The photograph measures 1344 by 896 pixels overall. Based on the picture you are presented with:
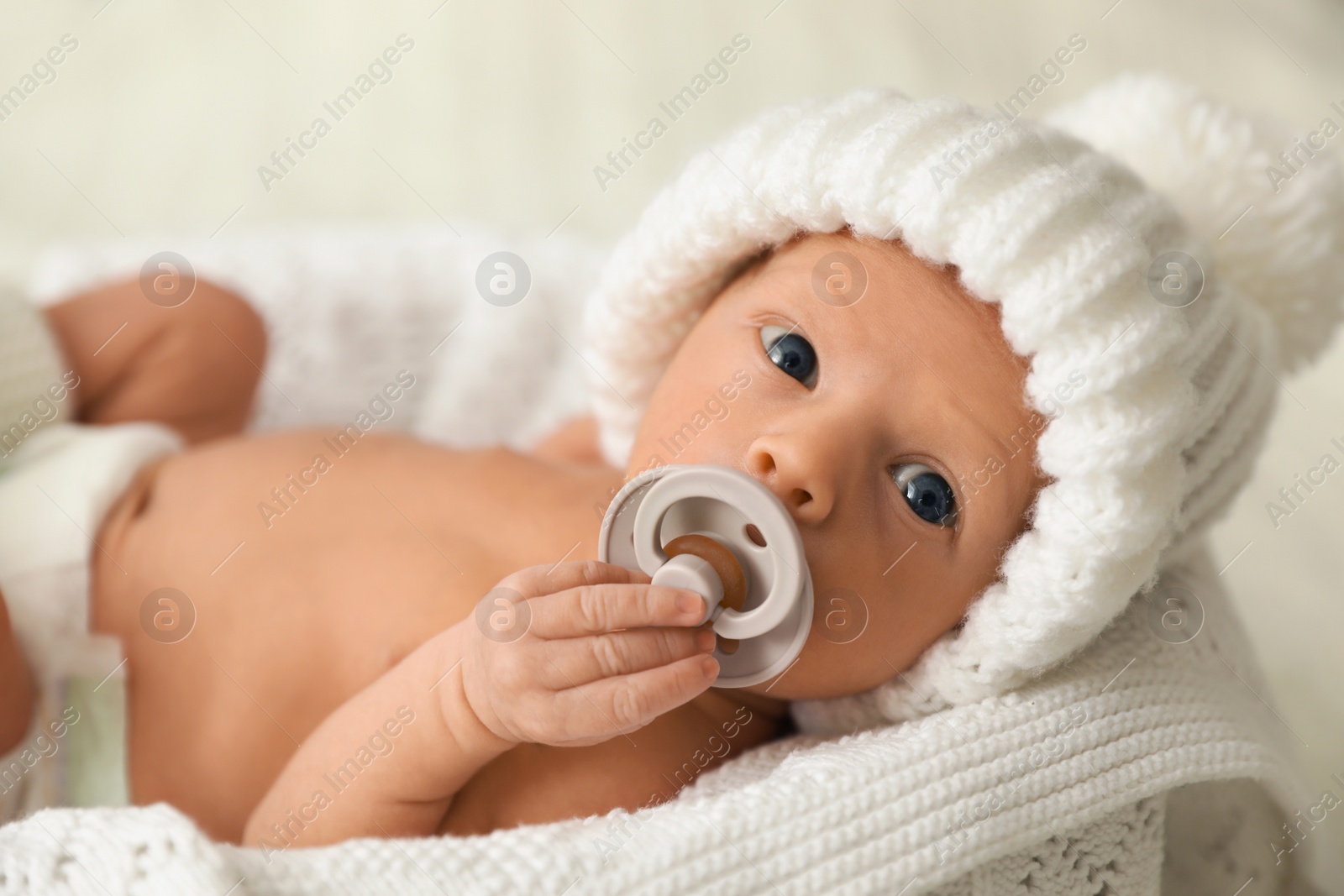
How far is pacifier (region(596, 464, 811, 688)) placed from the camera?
34.8 inches

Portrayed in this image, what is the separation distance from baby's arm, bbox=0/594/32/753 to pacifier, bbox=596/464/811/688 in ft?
2.11

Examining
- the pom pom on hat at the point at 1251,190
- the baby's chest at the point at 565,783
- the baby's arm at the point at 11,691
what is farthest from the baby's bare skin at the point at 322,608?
the pom pom on hat at the point at 1251,190

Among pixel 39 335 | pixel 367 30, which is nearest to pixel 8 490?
pixel 39 335

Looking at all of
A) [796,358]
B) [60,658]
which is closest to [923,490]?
[796,358]

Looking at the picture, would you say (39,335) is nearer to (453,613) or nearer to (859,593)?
(453,613)

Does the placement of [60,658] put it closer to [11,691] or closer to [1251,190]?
[11,691]

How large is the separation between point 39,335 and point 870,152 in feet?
3.66

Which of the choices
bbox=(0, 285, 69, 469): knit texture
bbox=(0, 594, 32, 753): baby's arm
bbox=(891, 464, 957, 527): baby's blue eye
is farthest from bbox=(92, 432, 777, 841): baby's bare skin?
bbox=(891, 464, 957, 527): baby's blue eye

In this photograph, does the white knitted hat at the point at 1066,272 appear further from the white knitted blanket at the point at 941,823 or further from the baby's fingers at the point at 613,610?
the baby's fingers at the point at 613,610


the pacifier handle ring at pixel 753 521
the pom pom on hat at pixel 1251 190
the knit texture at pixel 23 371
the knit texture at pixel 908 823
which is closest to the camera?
the knit texture at pixel 908 823

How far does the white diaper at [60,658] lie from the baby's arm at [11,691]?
0.02 meters

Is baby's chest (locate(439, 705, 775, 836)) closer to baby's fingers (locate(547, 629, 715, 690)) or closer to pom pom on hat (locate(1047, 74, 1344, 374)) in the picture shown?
baby's fingers (locate(547, 629, 715, 690))

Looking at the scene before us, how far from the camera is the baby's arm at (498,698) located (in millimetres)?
865

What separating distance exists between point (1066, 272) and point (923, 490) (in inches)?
9.2
